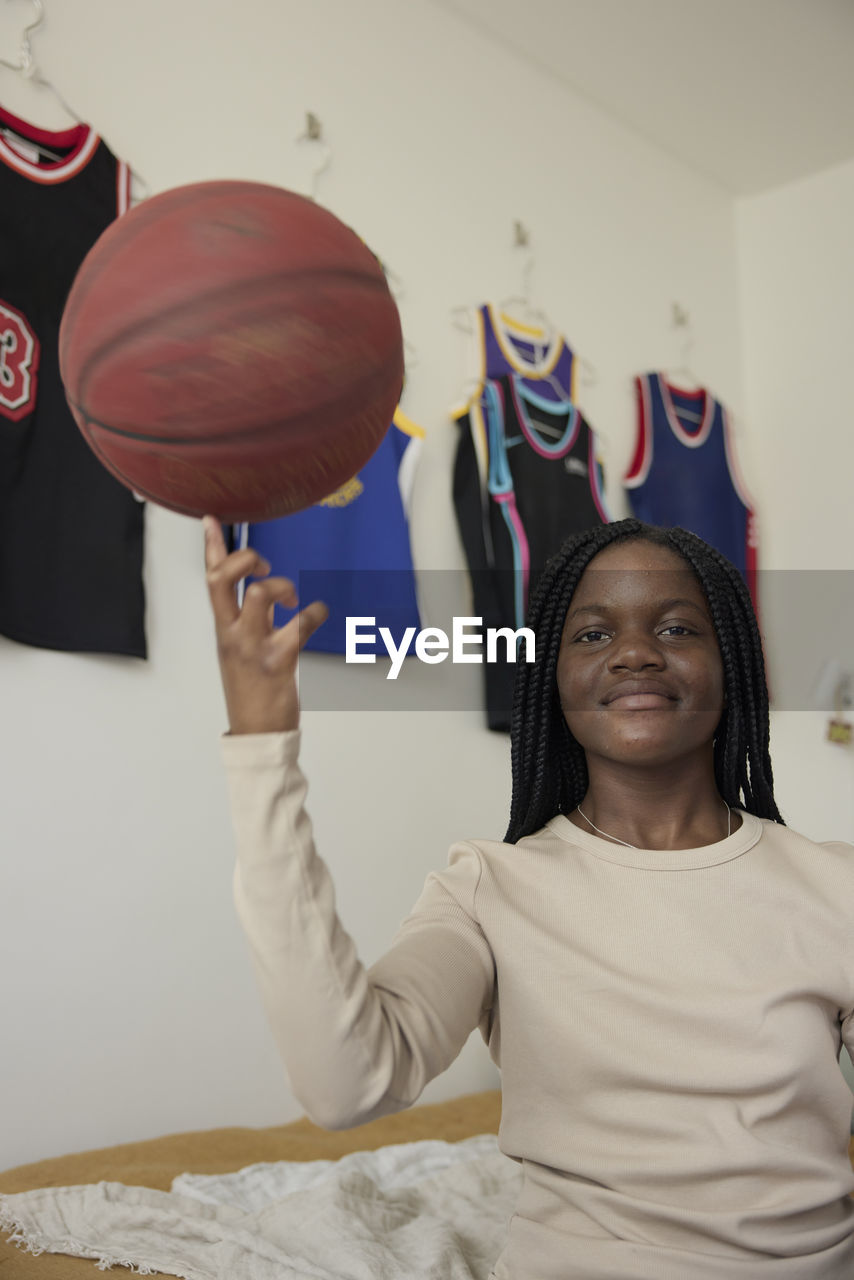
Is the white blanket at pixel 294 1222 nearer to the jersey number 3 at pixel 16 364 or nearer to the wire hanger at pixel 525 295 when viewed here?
the jersey number 3 at pixel 16 364

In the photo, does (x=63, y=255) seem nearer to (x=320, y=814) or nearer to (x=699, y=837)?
(x=320, y=814)

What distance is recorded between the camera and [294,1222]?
1.46 m

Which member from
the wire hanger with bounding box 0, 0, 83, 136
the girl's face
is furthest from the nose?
the wire hanger with bounding box 0, 0, 83, 136

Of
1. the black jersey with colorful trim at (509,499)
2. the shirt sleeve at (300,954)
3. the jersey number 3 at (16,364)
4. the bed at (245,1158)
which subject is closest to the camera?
the shirt sleeve at (300,954)

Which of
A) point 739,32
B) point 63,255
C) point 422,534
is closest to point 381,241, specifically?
point 422,534

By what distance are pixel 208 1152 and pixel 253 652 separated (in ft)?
4.27

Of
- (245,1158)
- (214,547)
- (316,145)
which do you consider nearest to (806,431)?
(316,145)

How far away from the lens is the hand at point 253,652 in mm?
808

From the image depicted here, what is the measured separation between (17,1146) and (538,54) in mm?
2923

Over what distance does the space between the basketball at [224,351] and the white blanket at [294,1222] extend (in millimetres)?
912

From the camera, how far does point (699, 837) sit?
48.8 inches

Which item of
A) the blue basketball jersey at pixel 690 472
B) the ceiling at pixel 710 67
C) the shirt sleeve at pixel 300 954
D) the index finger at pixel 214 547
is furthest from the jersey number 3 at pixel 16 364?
the blue basketball jersey at pixel 690 472

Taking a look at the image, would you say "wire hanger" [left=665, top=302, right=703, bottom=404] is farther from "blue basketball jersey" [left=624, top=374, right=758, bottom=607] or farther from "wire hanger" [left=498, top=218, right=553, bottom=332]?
"wire hanger" [left=498, top=218, right=553, bottom=332]

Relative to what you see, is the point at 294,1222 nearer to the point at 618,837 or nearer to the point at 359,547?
the point at 618,837
